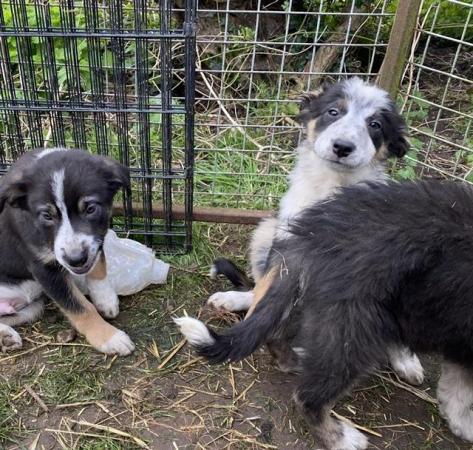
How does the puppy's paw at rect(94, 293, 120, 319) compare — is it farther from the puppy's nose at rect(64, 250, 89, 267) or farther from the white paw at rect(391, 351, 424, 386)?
the white paw at rect(391, 351, 424, 386)

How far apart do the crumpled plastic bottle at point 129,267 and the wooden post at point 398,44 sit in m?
1.92

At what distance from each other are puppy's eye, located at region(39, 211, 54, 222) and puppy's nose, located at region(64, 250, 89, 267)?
0.20 meters

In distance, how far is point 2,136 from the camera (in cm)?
383

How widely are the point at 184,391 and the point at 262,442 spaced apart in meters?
0.50

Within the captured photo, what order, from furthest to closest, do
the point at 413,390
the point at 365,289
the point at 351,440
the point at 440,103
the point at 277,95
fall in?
the point at 440,103
the point at 277,95
the point at 413,390
the point at 351,440
the point at 365,289

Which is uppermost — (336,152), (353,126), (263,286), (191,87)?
(191,87)

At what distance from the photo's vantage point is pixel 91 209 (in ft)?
9.23

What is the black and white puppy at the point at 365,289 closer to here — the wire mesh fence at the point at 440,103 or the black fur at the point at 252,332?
the black fur at the point at 252,332

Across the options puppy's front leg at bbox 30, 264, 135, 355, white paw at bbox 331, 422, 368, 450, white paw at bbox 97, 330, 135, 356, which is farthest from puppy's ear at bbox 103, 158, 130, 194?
white paw at bbox 331, 422, 368, 450

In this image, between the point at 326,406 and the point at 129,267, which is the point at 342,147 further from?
the point at 129,267

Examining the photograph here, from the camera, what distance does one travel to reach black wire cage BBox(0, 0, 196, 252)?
10.5 ft

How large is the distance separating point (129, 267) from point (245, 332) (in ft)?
4.22

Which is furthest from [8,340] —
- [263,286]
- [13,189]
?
[263,286]

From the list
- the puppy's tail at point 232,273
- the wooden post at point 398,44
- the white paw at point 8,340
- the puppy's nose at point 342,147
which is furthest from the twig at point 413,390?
the white paw at point 8,340
